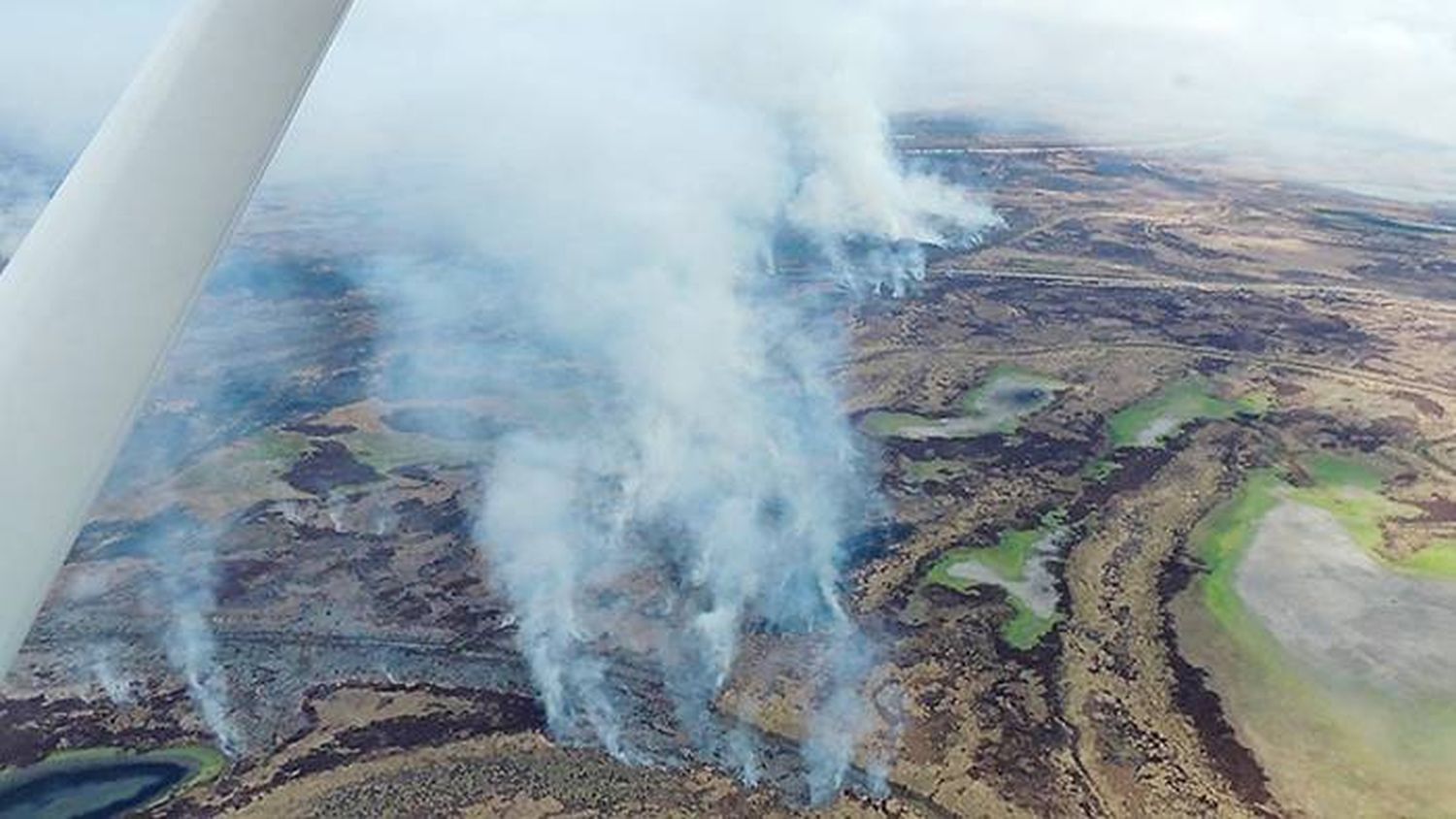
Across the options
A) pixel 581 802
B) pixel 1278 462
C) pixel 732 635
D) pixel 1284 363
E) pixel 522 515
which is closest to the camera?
pixel 581 802

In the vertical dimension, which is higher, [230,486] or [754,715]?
[754,715]

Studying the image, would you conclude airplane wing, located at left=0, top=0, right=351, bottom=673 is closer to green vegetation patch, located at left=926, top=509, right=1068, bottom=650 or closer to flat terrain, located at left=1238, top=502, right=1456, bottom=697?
green vegetation patch, located at left=926, top=509, right=1068, bottom=650

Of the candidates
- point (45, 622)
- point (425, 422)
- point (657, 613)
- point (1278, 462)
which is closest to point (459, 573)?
point (657, 613)

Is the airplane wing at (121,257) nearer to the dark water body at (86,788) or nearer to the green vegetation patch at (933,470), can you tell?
the dark water body at (86,788)

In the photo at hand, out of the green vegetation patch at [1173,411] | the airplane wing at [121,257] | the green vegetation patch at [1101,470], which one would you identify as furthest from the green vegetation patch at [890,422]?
the airplane wing at [121,257]

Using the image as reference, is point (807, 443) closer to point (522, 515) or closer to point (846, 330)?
point (522, 515)

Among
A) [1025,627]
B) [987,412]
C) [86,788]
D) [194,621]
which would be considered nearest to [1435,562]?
[1025,627]

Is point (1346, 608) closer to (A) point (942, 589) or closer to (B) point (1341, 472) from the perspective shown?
(A) point (942, 589)
